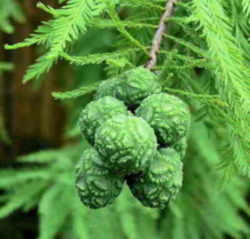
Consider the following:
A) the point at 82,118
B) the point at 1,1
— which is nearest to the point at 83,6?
the point at 82,118

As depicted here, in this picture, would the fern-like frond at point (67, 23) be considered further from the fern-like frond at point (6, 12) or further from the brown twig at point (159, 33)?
the fern-like frond at point (6, 12)

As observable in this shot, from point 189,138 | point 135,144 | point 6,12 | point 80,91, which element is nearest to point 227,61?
point 135,144

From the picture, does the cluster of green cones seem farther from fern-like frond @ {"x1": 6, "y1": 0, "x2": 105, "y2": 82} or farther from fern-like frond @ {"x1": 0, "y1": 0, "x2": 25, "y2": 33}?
fern-like frond @ {"x1": 0, "y1": 0, "x2": 25, "y2": 33}

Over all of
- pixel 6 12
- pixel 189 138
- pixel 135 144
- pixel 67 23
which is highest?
pixel 67 23

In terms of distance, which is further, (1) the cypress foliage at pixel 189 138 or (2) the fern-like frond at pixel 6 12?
(2) the fern-like frond at pixel 6 12

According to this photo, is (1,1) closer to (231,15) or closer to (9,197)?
(9,197)

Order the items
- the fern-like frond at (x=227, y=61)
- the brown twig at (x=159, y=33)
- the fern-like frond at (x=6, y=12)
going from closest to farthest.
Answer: the fern-like frond at (x=227, y=61)
the brown twig at (x=159, y=33)
the fern-like frond at (x=6, y=12)


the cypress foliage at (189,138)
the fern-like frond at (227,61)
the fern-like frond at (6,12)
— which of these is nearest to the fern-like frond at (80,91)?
the cypress foliage at (189,138)

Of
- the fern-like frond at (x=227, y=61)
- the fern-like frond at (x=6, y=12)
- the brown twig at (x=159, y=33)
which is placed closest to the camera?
the fern-like frond at (x=227, y=61)

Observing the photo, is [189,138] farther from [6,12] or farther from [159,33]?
[159,33]

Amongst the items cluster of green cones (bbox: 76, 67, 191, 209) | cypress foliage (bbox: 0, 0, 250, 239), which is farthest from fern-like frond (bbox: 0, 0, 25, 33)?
cluster of green cones (bbox: 76, 67, 191, 209)
